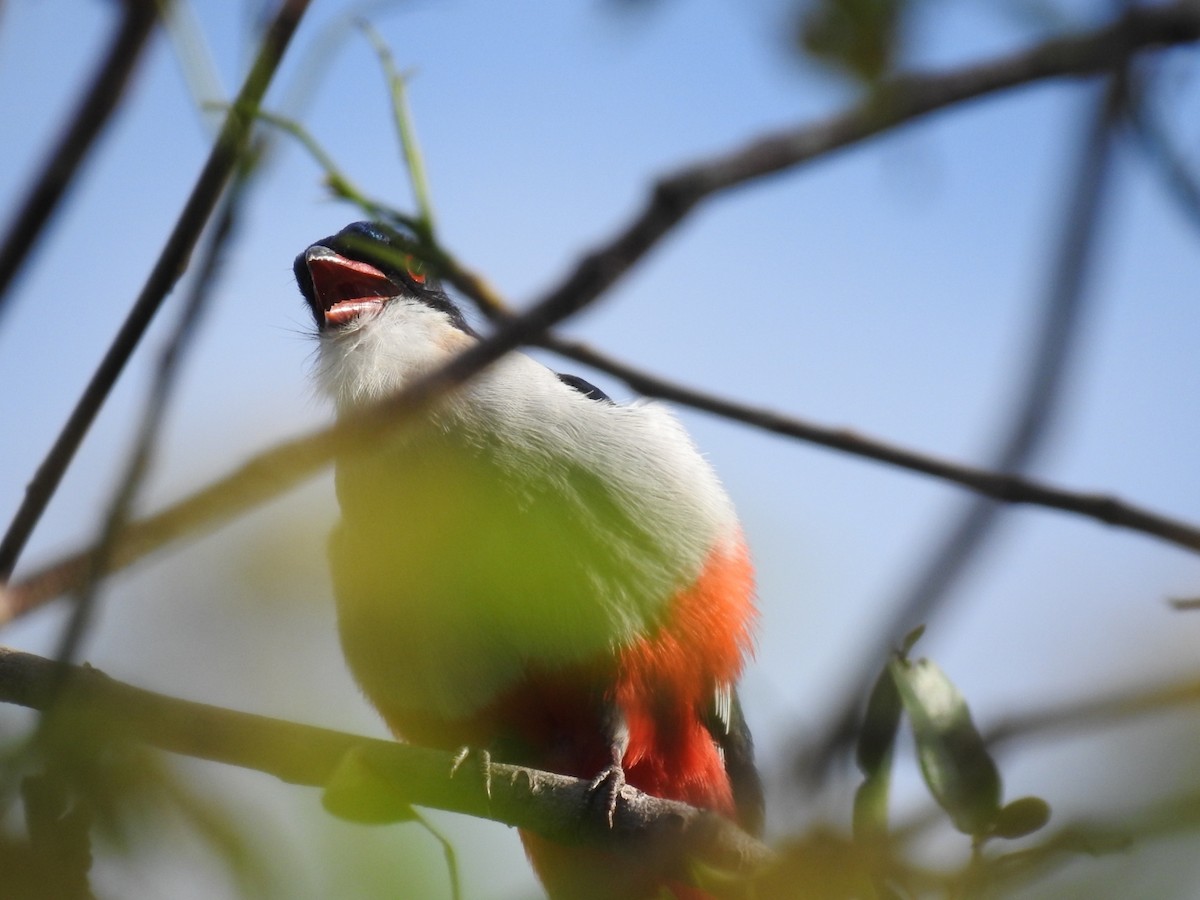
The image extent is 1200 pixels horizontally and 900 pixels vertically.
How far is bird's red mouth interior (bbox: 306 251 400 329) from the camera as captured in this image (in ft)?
16.5

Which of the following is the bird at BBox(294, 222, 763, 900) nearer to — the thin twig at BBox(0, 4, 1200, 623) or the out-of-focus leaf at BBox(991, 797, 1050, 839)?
the out-of-focus leaf at BBox(991, 797, 1050, 839)

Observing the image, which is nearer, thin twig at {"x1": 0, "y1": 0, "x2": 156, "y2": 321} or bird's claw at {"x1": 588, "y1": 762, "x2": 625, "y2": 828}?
thin twig at {"x1": 0, "y1": 0, "x2": 156, "y2": 321}

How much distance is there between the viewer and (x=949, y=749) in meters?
1.76

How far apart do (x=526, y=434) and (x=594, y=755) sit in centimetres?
104

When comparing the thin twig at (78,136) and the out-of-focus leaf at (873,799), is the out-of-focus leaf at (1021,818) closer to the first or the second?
the out-of-focus leaf at (873,799)

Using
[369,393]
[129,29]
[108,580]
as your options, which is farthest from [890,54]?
[369,393]

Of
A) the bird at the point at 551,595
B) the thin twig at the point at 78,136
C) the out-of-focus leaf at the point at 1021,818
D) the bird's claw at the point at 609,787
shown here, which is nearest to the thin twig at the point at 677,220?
the thin twig at the point at 78,136

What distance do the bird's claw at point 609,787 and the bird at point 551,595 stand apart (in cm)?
1

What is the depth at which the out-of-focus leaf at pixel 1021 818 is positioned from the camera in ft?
A: 5.15

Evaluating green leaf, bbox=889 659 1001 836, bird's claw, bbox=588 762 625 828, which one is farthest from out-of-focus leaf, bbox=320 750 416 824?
bird's claw, bbox=588 762 625 828

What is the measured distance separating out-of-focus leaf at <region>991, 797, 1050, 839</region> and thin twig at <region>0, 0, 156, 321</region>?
1.25 meters

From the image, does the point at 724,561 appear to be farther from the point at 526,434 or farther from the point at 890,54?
the point at 890,54

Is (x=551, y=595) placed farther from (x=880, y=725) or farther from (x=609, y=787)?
(x=880, y=725)

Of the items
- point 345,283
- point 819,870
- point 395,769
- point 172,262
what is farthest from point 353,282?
point 819,870
